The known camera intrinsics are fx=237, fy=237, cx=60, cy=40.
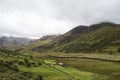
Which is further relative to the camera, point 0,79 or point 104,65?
point 104,65

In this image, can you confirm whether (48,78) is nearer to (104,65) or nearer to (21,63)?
(21,63)

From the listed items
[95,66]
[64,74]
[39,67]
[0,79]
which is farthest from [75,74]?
[0,79]

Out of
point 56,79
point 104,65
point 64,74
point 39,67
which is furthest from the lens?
point 104,65

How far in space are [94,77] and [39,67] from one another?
4497cm

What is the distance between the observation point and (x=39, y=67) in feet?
546

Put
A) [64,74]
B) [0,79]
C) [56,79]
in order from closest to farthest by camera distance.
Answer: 1. [0,79]
2. [56,79]
3. [64,74]

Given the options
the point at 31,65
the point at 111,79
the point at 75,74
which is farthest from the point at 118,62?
the point at 111,79

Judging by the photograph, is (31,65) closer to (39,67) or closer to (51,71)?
(39,67)

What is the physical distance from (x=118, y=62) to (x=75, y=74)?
6026 centimetres

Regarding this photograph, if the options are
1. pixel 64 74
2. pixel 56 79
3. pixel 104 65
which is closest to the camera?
pixel 56 79

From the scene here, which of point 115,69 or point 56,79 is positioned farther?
point 115,69

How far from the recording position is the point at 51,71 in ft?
497

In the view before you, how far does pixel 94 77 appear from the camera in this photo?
138m

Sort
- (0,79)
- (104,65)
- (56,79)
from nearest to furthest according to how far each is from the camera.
→ (0,79)
(56,79)
(104,65)
